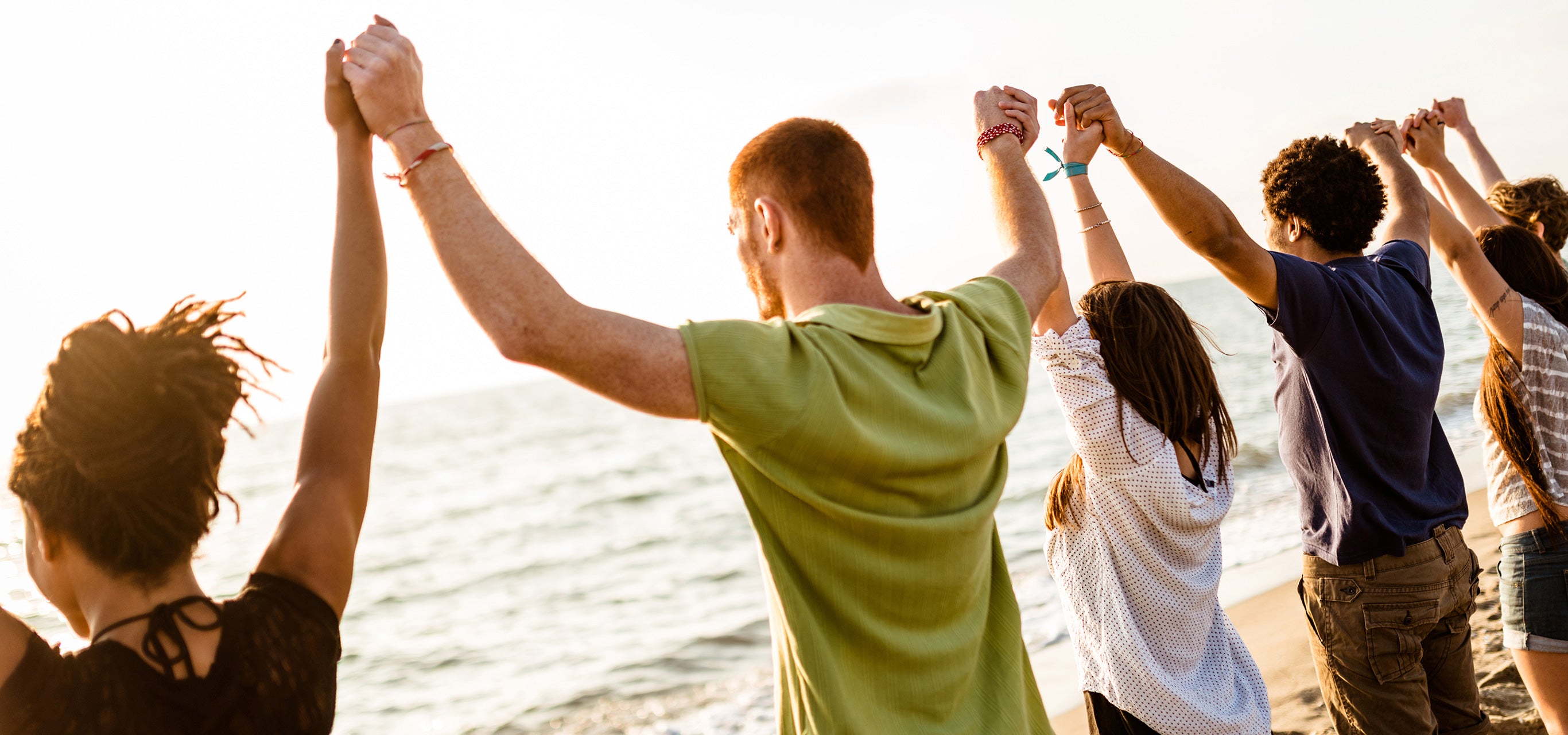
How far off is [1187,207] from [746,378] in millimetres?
1802

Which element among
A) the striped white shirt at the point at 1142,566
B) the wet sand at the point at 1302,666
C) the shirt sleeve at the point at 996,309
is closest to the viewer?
the shirt sleeve at the point at 996,309

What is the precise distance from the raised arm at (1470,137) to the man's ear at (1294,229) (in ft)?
4.25

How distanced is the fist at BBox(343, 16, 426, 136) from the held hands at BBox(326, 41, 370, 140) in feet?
0.23

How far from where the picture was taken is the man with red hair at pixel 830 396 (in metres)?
1.43

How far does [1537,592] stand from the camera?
326 centimetres

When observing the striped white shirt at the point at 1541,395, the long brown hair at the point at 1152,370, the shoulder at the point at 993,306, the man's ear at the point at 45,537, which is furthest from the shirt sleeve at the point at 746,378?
the striped white shirt at the point at 1541,395

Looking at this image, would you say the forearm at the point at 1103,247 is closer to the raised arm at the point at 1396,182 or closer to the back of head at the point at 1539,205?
the raised arm at the point at 1396,182

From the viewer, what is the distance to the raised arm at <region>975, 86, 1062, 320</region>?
2107mm

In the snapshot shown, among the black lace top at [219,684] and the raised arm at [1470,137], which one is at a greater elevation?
the raised arm at [1470,137]

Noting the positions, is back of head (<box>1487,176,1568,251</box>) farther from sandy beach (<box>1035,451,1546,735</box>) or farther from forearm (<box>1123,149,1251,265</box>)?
forearm (<box>1123,149,1251,265</box>)

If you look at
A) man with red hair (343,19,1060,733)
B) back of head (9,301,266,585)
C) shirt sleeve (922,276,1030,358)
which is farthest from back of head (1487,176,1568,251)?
back of head (9,301,266,585)

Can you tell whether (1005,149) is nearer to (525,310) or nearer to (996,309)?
(996,309)

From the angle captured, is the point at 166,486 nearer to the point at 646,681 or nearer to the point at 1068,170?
the point at 1068,170

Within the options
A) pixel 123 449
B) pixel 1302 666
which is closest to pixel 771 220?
pixel 123 449
